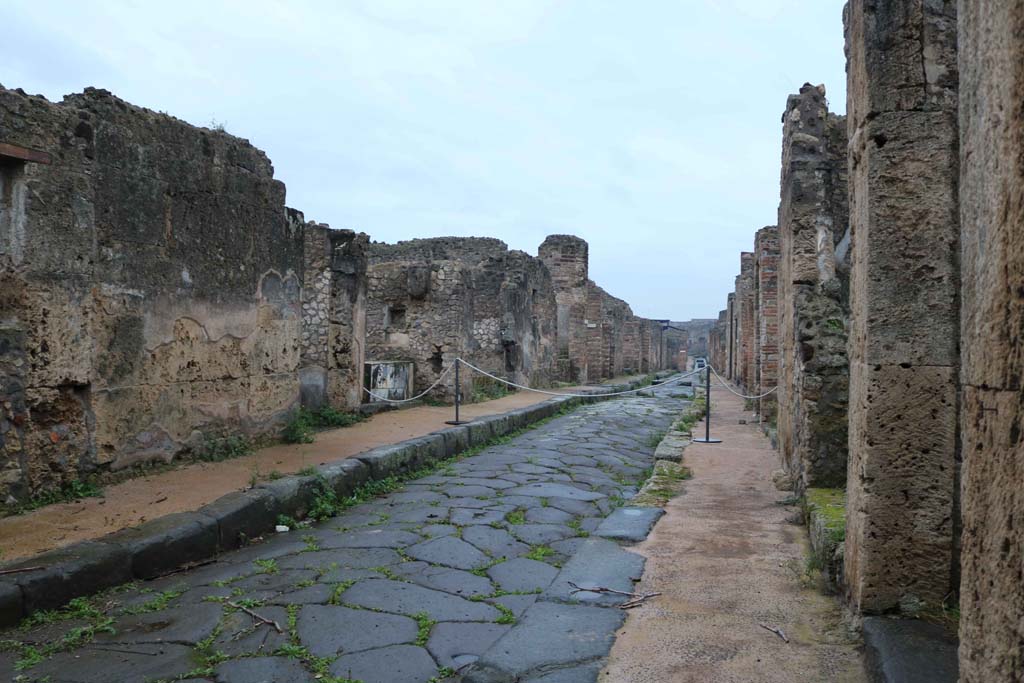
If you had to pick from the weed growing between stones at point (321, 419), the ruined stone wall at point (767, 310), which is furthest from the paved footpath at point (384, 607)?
the ruined stone wall at point (767, 310)

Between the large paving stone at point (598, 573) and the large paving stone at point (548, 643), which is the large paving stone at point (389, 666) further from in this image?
the large paving stone at point (598, 573)

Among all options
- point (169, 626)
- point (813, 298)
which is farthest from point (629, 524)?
point (169, 626)

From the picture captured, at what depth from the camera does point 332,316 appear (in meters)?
8.42

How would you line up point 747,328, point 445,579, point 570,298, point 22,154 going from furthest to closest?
point 570,298 < point 747,328 < point 22,154 < point 445,579

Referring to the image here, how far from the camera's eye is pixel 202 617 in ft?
9.93

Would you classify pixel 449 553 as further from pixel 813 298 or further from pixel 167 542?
pixel 813 298

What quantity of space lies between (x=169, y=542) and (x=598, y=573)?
7.01 feet

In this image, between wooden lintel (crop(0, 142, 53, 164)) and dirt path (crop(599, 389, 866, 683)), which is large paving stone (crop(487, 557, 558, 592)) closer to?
dirt path (crop(599, 389, 866, 683))

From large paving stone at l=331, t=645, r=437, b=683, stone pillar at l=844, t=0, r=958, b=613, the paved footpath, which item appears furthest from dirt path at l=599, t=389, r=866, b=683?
large paving stone at l=331, t=645, r=437, b=683

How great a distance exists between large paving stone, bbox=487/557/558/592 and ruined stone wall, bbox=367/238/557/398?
745cm

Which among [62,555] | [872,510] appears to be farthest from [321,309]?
[872,510]

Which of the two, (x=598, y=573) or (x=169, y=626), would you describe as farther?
(x=598, y=573)

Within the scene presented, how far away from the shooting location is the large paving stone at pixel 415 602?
304cm

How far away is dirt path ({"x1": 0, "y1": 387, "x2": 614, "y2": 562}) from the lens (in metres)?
3.61
